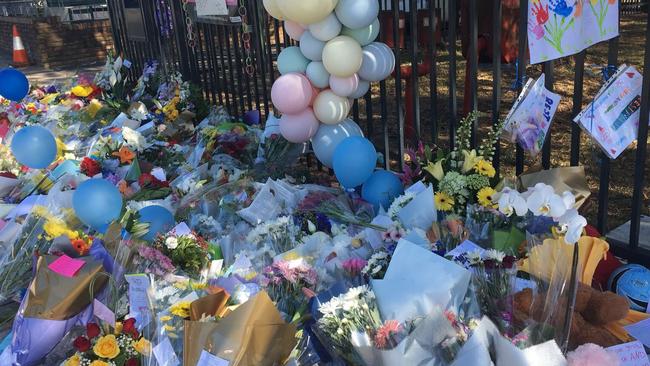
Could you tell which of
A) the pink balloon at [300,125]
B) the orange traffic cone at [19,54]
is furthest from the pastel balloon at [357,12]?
the orange traffic cone at [19,54]

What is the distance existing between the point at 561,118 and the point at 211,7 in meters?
3.42

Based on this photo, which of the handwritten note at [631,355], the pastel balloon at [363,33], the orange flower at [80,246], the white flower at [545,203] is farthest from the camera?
the pastel balloon at [363,33]

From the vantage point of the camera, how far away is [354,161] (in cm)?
280

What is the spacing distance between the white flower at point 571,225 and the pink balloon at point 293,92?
1.59 m

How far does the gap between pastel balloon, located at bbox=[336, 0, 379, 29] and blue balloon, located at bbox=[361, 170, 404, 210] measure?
77cm

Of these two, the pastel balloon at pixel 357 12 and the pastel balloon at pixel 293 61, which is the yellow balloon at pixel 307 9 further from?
the pastel balloon at pixel 293 61

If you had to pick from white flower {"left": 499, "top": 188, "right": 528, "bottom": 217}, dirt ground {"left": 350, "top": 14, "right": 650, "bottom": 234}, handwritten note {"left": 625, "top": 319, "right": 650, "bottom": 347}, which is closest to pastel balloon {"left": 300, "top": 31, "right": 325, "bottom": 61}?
dirt ground {"left": 350, "top": 14, "right": 650, "bottom": 234}

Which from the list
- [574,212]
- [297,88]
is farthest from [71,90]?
[574,212]

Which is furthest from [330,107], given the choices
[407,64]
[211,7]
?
[407,64]

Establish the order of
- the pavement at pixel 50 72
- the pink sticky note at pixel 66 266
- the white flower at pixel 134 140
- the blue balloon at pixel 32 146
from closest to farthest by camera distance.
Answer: the pink sticky note at pixel 66 266 < the blue balloon at pixel 32 146 < the white flower at pixel 134 140 < the pavement at pixel 50 72

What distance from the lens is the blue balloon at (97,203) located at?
2.70 metres

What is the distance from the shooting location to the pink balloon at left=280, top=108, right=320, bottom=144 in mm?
3266

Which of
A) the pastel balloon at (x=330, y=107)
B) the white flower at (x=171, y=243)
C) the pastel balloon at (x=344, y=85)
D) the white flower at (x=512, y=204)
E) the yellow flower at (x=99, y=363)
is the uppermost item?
the pastel balloon at (x=344, y=85)

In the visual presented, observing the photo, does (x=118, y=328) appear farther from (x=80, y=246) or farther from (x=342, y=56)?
(x=342, y=56)
